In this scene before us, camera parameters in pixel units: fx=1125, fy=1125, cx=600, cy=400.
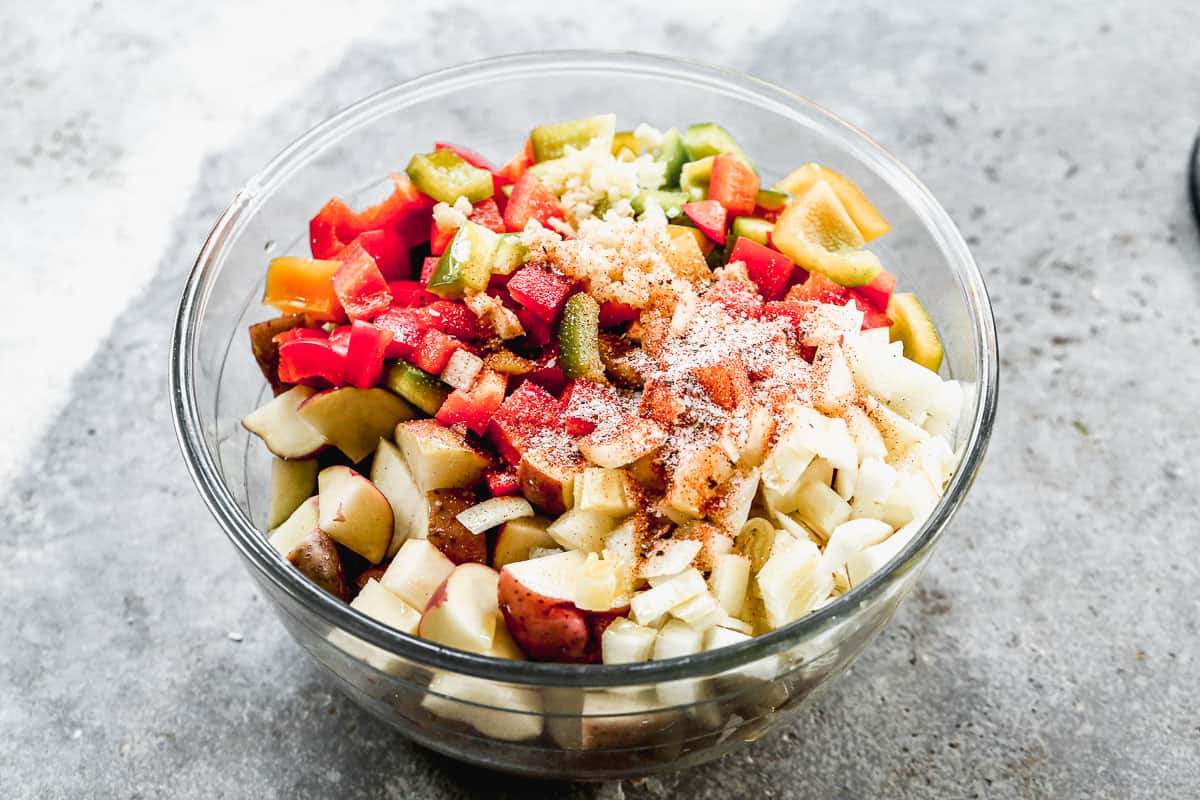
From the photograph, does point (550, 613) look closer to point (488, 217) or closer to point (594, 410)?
point (594, 410)

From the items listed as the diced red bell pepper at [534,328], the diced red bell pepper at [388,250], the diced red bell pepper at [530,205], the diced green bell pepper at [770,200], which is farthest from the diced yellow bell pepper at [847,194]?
the diced red bell pepper at [388,250]

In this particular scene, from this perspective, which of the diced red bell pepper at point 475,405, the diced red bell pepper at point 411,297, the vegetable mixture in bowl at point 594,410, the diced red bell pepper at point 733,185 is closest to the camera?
the vegetable mixture in bowl at point 594,410

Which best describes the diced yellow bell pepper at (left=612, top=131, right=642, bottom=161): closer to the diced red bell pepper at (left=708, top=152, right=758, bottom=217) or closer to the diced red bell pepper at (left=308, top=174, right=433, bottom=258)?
the diced red bell pepper at (left=708, top=152, right=758, bottom=217)

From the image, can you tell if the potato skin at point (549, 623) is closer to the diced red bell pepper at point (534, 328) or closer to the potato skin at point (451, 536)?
the potato skin at point (451, 536)

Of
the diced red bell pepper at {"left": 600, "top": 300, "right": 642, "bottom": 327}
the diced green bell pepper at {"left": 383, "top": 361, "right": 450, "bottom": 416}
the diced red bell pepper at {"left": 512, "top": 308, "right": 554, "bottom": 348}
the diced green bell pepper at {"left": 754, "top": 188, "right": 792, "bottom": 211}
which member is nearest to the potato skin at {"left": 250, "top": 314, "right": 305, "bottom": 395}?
the diced green bell pepper at {"left": 383, "top": 361, "right": 450, "bottom": 416}

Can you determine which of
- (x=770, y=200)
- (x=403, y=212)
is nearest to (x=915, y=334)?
(x=770, y=200)
